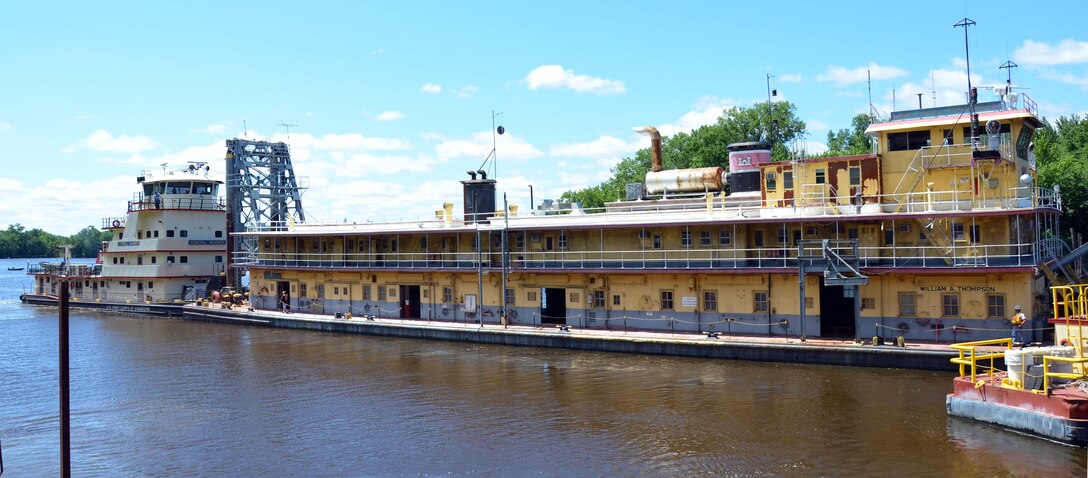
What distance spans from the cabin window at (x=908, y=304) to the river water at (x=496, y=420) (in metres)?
3.67

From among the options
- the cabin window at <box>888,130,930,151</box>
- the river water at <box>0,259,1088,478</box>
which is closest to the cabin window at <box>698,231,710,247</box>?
the river water at <box>0,259,1088,478</box>

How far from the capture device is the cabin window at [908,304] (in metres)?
31.3

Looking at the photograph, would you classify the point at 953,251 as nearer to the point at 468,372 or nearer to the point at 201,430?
the point at 468,372

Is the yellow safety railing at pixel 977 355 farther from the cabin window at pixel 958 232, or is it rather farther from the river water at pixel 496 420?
the cabin window at pixel 958 232

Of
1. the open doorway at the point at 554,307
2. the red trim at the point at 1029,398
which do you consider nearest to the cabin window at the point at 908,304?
the red trim at the point at 1029,398

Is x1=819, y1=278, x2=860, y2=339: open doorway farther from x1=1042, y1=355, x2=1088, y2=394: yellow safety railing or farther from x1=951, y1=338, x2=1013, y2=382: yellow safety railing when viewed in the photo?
x1=1042, y1=355, x2=1088, y2=394: yellow safety railing

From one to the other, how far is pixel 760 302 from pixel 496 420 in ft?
45.5

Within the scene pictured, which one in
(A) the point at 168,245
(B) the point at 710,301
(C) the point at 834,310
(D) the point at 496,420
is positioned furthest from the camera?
(A) the point at 168,245

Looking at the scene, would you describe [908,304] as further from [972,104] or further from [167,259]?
[167,259]

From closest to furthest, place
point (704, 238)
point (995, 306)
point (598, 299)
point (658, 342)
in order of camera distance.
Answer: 1. point (995, 306)
2. point (658, 342)
3. point (704, 238)
4. point (598, 299)

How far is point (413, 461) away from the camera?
2125 cm

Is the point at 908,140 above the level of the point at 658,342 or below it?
above

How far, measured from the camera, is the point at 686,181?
4278 centimetres

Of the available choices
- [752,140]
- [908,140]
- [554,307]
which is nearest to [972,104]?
[908,140]
